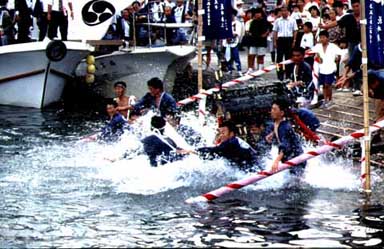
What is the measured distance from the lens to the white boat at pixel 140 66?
2505 centimetres

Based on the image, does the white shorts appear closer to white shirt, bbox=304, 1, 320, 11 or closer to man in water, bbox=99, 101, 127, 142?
white shirt, bbox=304, 1, 320, 11

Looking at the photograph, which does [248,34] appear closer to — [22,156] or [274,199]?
[22,156]

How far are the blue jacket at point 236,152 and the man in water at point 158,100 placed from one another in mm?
2105

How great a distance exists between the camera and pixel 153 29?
1041 inches

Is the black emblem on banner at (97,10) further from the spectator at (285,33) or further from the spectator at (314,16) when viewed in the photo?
the spectator at (314,16)

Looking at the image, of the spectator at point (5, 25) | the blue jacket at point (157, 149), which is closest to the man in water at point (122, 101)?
the blue jacket at point (157, 149)

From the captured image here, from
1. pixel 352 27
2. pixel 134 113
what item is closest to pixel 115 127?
pixel 134 113

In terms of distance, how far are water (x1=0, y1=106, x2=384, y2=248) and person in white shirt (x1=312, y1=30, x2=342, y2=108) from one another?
289cm

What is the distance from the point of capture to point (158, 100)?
54.6 ft

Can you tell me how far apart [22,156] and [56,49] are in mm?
7025

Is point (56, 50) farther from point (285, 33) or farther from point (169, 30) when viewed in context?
point (285, 33)

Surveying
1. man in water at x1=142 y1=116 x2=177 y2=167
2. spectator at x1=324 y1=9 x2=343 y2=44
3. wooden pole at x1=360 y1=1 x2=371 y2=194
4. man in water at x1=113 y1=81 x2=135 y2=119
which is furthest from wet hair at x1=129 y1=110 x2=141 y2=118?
spectator at x1=324 y1=9 x2=343 y2=44

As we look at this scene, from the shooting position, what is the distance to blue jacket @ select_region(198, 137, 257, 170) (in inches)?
559

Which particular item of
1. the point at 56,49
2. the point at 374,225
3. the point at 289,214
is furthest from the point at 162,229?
the point at 56,49
